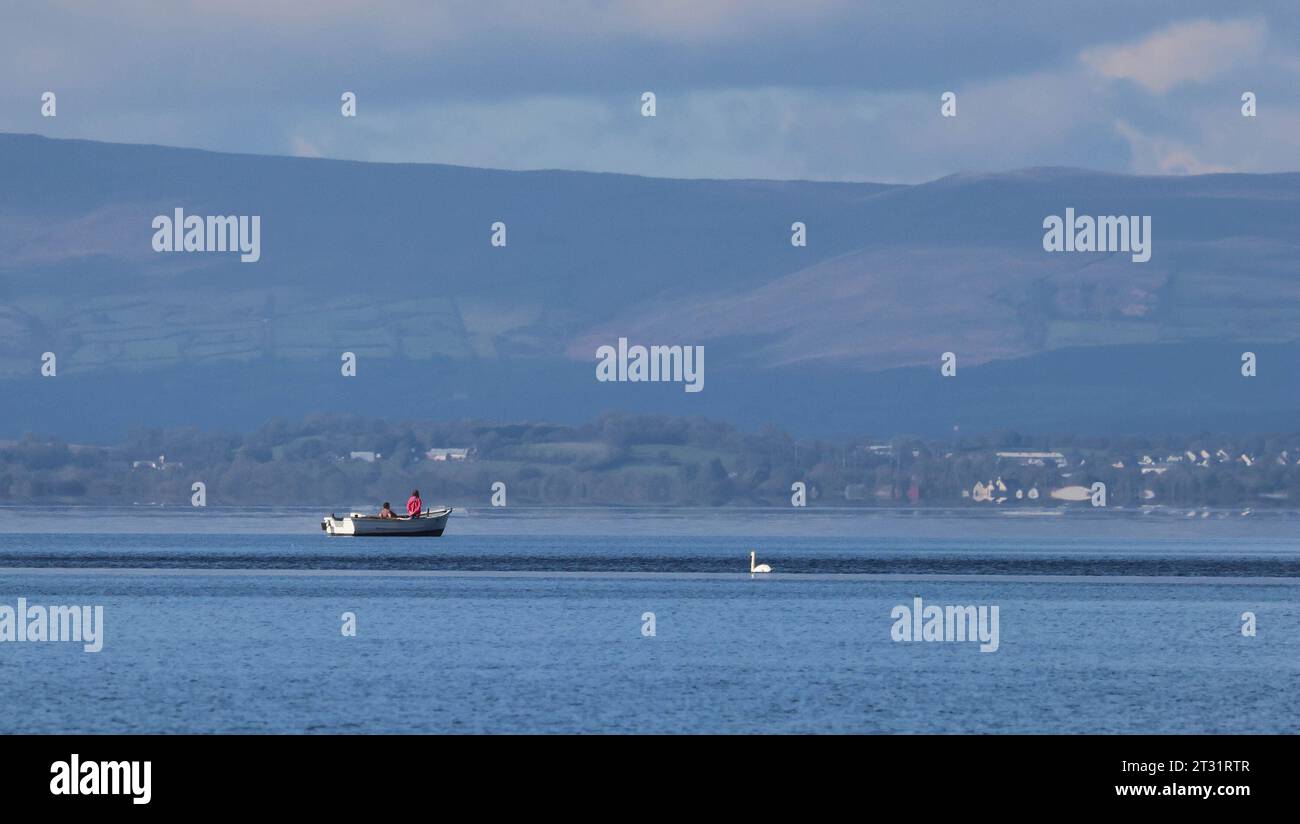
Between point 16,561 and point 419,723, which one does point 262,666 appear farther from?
point 16,561

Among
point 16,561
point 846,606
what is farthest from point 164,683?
point 16,561

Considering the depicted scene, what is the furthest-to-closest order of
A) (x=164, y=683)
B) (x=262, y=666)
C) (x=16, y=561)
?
(x=16, y=561) → (x=262, y=666) → (x=164, y=683)

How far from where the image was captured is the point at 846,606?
121m
